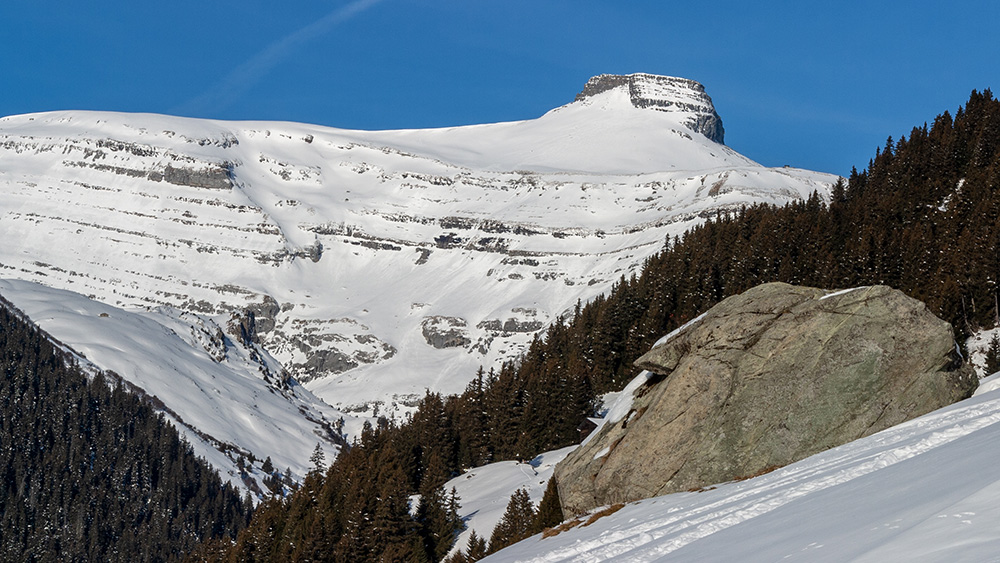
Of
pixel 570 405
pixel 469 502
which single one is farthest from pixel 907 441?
pixel 570 405

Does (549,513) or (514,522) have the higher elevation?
(549,513)

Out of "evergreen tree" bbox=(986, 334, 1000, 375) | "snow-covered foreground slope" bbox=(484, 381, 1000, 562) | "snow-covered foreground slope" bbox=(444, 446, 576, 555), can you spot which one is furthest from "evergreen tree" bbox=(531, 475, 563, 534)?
"evergreen tree" bbox=(986, 334, 1000, 375)

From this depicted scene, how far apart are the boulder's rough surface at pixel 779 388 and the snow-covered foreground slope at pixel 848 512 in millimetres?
3410

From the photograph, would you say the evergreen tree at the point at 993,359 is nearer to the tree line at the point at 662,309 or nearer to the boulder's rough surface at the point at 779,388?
the tree line at the point at 662,309

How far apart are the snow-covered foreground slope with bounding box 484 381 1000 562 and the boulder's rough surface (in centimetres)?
341

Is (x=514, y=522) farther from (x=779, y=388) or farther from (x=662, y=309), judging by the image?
(x=662, y=309)

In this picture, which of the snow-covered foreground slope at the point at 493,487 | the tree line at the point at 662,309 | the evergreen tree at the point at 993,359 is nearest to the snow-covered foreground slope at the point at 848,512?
the tree line at the point at 662,309

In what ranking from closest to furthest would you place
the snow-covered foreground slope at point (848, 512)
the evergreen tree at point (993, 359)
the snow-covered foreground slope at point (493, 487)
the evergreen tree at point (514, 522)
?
the snow-covered foreground slope at point (848, 512), the evergreen tree at point (514, 522), the evergreen tree at point (993, 359), the snow-covered foreground slope at point (493, 487)

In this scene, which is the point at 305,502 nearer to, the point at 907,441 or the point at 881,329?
the point at 881,329

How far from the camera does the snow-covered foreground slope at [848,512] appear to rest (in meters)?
11.9

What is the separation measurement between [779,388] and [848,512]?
19.5m

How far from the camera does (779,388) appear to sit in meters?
34.7

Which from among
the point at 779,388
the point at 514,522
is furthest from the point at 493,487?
the point at 779,388

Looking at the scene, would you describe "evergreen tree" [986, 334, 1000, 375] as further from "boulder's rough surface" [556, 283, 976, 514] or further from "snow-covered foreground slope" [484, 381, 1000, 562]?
"snow-covered foreground slope" [484, 381, 1000, 562]
